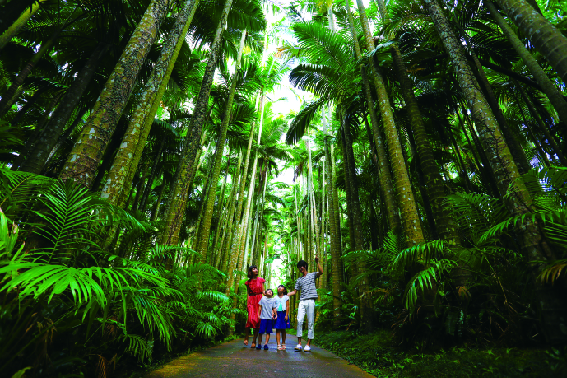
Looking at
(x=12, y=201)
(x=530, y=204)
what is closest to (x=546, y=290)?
(x=530, y=204)

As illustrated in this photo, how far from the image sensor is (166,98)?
1088 cm

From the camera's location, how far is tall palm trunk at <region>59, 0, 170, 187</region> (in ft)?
8.69

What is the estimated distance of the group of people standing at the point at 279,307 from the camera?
578 centimetres

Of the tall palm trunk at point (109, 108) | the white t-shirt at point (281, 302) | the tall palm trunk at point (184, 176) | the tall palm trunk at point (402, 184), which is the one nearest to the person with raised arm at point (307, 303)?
the white t-shirt at point (281, 302)

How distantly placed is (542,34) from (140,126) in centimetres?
532

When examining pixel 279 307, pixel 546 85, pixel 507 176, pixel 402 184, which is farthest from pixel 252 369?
pixel 546 85

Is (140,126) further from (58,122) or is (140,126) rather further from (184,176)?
(58,122)

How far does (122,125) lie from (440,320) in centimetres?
1023

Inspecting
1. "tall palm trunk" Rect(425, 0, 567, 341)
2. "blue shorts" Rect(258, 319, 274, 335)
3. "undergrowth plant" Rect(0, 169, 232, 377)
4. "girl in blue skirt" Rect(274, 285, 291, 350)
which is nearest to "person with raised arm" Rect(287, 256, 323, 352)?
"girl in blue skirt" Rect(274, 285, 291, 350)

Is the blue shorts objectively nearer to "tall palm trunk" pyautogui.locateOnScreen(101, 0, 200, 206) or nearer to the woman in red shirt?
the woman in red shirt

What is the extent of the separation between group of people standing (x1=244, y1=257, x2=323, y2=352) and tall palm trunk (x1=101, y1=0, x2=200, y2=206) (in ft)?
11.4

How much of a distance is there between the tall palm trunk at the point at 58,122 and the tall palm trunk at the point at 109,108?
4.30 meters

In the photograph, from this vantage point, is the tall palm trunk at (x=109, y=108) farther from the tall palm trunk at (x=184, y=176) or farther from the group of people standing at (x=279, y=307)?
the group of people standing at (x=279, y=307)

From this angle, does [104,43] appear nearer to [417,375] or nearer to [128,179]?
[128,179]
